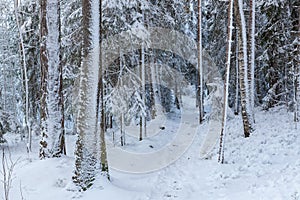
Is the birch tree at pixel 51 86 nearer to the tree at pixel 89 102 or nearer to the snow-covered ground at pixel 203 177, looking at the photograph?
the snow-covered ground at pixel 203 177

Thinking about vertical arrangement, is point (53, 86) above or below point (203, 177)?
above

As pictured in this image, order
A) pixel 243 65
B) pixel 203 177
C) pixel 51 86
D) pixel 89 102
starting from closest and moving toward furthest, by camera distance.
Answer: pixel 89 102
pixel 51 86
pixel 203 177
pixel 243 65

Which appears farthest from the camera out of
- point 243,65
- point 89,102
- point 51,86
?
point 243,65

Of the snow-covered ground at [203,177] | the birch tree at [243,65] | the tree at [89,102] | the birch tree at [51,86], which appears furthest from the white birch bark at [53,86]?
the birch tree at [243,65]

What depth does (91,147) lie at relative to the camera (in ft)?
19.4

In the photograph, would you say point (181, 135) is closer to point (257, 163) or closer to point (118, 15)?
point (118, 15)

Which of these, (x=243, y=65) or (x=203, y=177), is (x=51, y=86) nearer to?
(x=203, y=177)

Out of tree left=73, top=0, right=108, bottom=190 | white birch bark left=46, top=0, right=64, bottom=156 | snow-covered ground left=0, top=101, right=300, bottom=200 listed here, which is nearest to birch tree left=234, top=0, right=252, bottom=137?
snow-covered ground left=0, top=101, right=300, bottom=200

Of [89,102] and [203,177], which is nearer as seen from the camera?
[89,102]

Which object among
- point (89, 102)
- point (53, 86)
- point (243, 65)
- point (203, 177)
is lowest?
point (203, 177)

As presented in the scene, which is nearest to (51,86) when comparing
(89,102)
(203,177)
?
(89,102)

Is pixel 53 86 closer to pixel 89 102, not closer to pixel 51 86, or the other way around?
pixel 51 86

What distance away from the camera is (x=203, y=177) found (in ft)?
25.7

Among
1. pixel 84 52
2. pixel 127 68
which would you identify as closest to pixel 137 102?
pixel 127 68
